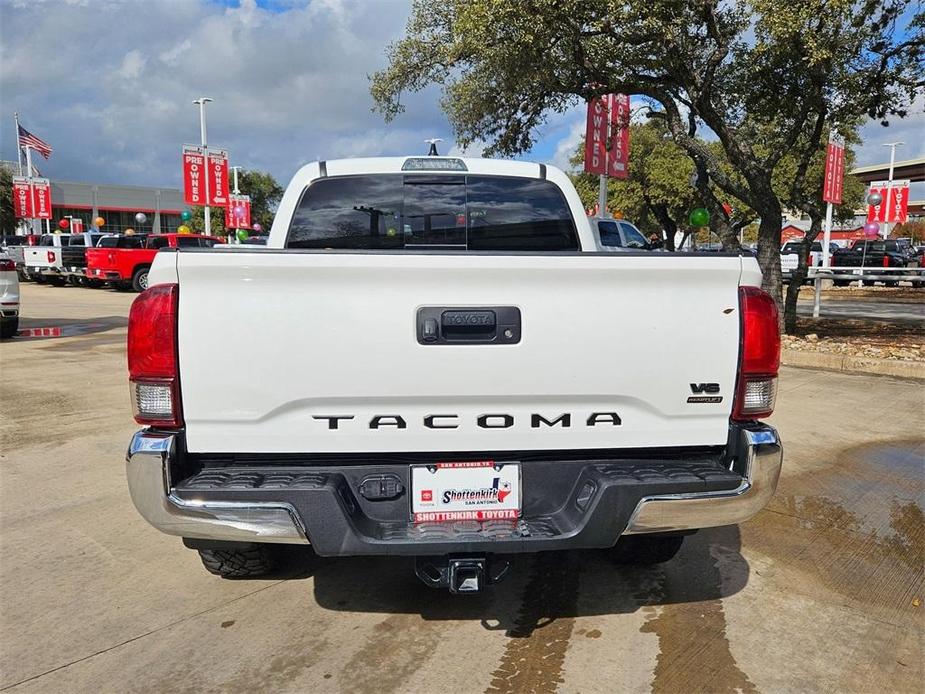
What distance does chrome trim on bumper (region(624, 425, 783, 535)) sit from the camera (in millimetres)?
2588

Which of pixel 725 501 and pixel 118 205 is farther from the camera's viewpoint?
pixel 118 205

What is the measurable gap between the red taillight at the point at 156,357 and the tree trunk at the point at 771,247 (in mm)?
10583

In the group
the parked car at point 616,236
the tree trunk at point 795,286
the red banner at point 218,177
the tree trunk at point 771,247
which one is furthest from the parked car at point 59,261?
the tree trunk at point 795,286

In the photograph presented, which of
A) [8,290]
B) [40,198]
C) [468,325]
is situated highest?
[40,198]

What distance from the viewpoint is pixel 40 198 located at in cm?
3566

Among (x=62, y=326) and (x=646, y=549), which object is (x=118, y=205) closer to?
(x=62, y=326)

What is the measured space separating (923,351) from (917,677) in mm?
9096

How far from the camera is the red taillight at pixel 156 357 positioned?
248 centimetres

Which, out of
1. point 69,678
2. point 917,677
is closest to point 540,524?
point 917,677

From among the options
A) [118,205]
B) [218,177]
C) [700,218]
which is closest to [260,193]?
[118,205]

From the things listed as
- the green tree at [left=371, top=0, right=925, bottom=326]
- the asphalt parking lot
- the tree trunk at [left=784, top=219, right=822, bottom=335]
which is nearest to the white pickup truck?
the asphalt parking lot

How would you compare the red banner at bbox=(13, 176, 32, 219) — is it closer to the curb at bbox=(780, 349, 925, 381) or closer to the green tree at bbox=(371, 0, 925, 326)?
the green tree at bbox=(371, 0, 925, 326)

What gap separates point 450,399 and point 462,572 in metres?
0.62

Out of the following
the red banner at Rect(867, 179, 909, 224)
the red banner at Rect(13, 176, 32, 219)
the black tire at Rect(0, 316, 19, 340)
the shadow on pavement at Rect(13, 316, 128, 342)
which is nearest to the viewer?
the black tire at Rect(0, 316, 19, 340)
